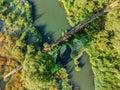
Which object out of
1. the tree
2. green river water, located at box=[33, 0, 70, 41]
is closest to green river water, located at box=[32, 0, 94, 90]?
green river water, located at box=[33, 0, 70, 41]

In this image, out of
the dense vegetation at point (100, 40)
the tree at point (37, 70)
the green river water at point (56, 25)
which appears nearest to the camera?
the tree at point (37, 70)

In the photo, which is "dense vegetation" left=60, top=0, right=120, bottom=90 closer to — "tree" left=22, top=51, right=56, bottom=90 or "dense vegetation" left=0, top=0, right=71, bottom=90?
"dense vegetation" left=0, top=0, right=71, bottom=90

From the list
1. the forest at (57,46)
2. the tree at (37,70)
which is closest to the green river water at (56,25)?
the forest at (57,46)

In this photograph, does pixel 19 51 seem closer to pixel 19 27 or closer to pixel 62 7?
pixel 19 27

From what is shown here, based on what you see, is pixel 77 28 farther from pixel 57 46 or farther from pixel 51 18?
pixel 51 18

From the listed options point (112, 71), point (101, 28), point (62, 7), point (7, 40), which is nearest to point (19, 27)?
point (7, 40)

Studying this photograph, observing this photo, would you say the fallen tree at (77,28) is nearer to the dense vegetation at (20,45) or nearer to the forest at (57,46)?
the forest at (57,46)
